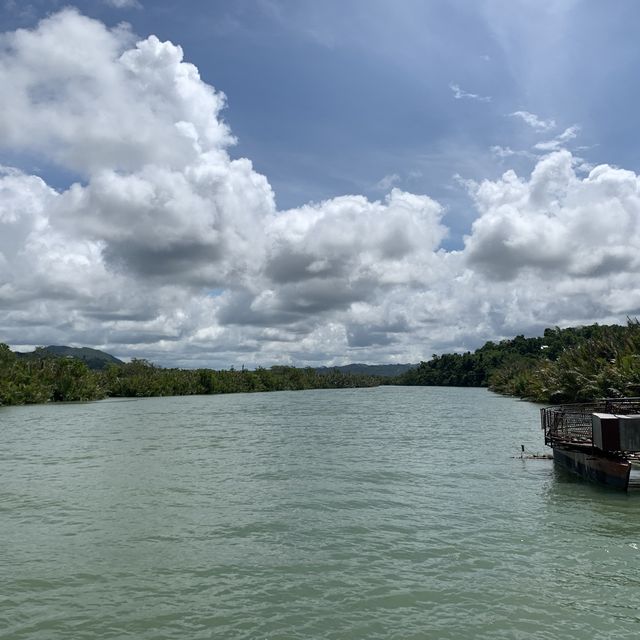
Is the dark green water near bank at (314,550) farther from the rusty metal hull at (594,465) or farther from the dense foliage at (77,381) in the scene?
the dense foliage at (77,381)

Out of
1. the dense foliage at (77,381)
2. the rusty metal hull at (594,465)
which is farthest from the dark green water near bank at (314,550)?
the dense foliage at (77,381)

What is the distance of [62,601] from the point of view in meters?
13.7

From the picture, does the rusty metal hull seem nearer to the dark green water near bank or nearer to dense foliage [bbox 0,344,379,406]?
the dark green water near bank

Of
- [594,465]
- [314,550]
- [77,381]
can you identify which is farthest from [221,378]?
[314,550]

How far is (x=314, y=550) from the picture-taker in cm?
1738

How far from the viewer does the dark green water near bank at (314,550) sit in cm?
1247

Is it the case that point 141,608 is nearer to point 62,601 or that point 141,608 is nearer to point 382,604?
point 62,601

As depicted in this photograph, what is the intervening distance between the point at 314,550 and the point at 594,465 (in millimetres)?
16286

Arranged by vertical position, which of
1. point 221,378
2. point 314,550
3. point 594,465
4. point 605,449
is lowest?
point 314,550

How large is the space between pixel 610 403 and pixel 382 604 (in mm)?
24082

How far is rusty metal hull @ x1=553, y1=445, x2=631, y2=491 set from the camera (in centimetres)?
2525

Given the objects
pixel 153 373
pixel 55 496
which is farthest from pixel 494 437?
pixel 153 373

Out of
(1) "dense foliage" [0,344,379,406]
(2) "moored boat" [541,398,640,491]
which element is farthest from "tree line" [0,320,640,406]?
(2) "moored boat" [541,398,640,491]

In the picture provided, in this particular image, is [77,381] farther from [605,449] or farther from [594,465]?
[605,449]
